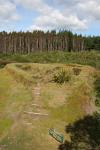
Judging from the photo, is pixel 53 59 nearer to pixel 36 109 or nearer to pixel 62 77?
pixel 62 77

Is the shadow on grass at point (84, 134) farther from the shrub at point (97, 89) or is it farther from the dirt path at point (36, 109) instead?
the dirt path at point (36, 109)

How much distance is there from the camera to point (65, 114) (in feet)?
51.3

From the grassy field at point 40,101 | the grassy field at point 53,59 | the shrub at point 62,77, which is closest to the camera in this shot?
the grassy field at point 40,101

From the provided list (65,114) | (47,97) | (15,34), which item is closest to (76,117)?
(65,114)

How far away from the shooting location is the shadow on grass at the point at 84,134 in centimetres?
1411

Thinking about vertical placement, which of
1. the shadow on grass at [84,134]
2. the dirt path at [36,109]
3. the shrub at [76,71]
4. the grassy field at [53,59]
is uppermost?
the shrub at [76,71]

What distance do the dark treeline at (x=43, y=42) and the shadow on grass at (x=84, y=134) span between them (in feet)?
102

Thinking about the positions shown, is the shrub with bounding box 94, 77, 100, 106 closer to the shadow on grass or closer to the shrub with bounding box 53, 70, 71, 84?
the shadow on grass

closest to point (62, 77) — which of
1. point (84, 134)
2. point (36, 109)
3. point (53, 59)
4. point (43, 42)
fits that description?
point (36, 109)

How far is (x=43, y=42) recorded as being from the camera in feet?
159

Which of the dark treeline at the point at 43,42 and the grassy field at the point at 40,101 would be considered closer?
the grassy field at the point at 40,101

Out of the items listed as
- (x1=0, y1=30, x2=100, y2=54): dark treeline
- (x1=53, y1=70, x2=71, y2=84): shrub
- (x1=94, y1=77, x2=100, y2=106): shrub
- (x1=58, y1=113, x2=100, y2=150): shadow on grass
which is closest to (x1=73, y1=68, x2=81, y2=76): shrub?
(x1=53, y1=70, x2=71, y2=84): shrub

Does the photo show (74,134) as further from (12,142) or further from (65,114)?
(12,142)

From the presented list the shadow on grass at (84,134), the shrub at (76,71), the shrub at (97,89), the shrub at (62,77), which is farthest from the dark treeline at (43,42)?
the shadow on grass at (84,134)
